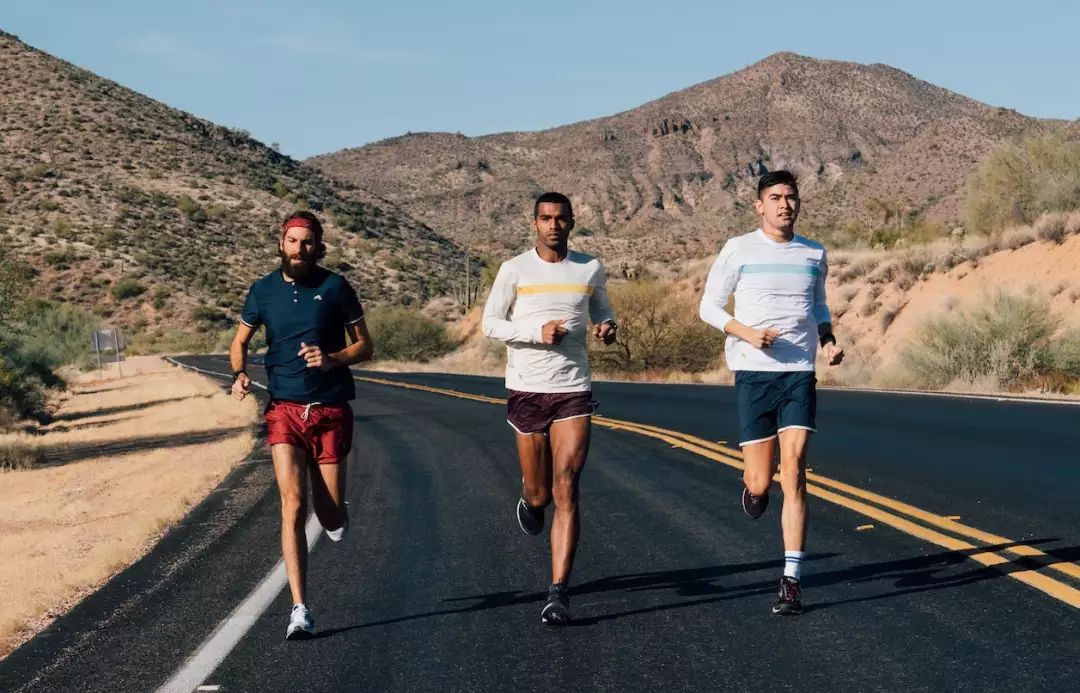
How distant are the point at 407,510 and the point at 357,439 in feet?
26.8

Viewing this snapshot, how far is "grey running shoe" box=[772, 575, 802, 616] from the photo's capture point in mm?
6219

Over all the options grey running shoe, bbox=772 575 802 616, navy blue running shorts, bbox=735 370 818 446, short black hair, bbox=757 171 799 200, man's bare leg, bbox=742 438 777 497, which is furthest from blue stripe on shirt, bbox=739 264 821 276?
grey running shoe, bbox=772 575 802 616

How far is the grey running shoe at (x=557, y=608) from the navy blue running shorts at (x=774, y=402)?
136cm

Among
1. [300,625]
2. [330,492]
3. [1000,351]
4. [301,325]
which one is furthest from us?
[1000,351]

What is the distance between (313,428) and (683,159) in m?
114

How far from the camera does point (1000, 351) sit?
2391 cm

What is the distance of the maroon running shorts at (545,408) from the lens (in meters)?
6.57

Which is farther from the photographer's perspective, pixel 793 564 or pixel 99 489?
pixel 99 489

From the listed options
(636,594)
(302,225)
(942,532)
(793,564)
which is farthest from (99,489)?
(793,564)

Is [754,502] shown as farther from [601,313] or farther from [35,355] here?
[35,355]

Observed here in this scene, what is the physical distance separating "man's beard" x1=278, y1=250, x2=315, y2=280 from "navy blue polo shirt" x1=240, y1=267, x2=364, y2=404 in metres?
0.04

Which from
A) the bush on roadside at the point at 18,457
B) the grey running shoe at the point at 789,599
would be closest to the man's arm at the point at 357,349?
the grey running shoe at the point at 789,599

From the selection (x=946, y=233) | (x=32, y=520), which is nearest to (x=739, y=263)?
(x=32, y=520)

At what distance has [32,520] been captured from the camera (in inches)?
567
